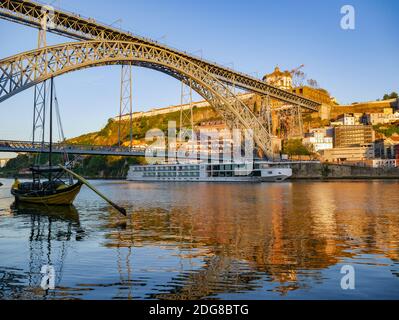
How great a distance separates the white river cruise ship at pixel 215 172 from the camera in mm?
69562

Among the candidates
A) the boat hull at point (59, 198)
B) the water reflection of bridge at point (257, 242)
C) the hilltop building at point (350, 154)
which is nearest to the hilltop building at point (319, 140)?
the hilltop building at point (350, 154)

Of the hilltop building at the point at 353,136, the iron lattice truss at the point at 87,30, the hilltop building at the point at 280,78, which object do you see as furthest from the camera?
the hilltop building at the point at 280,78

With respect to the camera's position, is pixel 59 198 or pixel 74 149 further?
pixel 74 149

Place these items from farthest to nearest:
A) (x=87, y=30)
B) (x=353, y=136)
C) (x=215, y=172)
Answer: (x=353, y=136)
(x=215, y=172)
(x=87, y=30)


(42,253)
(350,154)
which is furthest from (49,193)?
(350,154)

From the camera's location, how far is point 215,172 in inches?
2916

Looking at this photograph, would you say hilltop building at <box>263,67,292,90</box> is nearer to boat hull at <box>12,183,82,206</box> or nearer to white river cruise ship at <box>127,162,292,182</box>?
white river cruise ship at <box>127,162,292,182</box>

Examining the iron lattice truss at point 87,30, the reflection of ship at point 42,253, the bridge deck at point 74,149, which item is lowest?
the reflection of ship at point 42,253

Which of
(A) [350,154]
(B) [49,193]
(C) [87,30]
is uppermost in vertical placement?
(C) [87,30]

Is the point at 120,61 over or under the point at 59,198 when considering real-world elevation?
over

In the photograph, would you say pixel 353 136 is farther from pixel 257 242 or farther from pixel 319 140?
pixel 257 242

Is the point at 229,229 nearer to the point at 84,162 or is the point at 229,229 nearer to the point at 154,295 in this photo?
the point at 154,295

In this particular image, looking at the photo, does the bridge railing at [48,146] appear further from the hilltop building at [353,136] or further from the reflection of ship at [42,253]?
the hilltop building at [353,136]

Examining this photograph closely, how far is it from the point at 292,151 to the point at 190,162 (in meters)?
23.5
